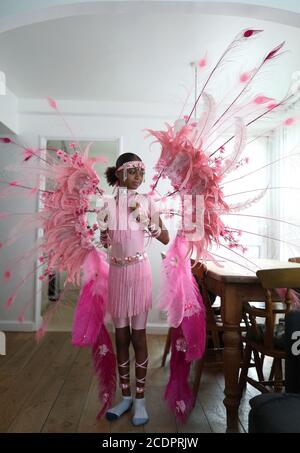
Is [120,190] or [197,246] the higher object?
[120,190]

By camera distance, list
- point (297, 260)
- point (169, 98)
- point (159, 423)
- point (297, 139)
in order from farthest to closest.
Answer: point (169, 98), point (297, 139), point (297, 260), point (159, 423)

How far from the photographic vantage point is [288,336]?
4.03 feet

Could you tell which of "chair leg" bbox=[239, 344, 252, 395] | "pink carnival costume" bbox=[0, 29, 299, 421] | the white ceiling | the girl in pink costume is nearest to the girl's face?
the girl in pink costume

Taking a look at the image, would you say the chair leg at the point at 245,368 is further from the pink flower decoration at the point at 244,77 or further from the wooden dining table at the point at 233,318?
the pink flower decoration at the point at 244,77

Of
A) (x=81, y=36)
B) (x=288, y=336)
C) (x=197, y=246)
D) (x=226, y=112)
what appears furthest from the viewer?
(x=81, y=36)

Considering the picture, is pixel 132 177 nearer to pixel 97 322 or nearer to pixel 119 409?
pixel 97 322

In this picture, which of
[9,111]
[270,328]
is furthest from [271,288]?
[9,111]

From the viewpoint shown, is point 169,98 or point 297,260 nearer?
point 297,260

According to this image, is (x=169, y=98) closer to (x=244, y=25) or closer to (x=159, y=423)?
(x=244, y=25)

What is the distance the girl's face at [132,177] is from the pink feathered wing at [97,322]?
16.2 inches

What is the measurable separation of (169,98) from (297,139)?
1.35 metres

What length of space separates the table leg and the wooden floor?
0.12 meters

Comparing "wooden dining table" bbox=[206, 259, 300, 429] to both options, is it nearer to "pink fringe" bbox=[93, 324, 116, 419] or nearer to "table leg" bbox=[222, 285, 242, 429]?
"table leg" bbox=[222, 285, 242, 429]
